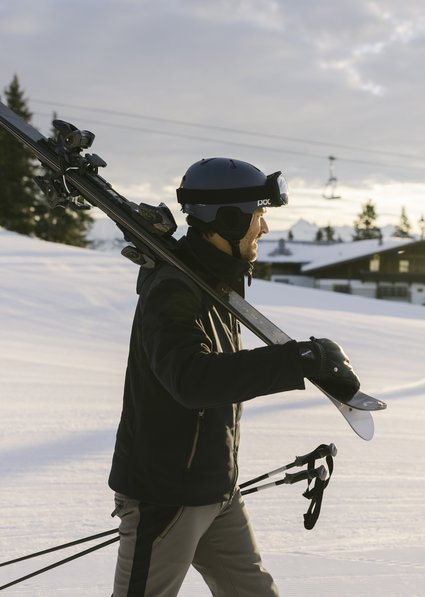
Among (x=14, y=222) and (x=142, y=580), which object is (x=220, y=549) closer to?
(x=142, y=580)

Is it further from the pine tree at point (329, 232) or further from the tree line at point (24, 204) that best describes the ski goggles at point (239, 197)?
the pine tree at point (329, 232)

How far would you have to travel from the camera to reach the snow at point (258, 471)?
317 centimetres

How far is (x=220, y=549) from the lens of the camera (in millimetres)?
1925

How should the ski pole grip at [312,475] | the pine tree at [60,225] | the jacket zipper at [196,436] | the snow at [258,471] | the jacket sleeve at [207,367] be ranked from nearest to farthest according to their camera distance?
1. the jacket sleeve at [207,367]
2. the jacket zipper at [196,436]
3. the ski pole grip at [312,475]
4. the snow at [258,471]
5. the pine tree at [60,225]

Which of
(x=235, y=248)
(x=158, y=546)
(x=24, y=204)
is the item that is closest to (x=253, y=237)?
(x=235, y=248)

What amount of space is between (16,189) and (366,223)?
6374cm

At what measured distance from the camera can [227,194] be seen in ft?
6.00

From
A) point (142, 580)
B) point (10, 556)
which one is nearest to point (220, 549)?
point (142, 580)

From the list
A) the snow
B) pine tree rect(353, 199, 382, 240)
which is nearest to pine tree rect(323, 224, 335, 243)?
pine tree rect(353, 199, 382, 240)

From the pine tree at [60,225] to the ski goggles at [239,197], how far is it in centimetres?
4067

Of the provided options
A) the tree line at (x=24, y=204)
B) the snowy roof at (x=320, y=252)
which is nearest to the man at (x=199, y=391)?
the tree line at (x=24, y=204)

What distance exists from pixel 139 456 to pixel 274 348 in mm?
508

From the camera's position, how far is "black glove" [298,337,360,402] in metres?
1.57

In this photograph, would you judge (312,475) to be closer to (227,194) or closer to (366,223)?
(227,194)
